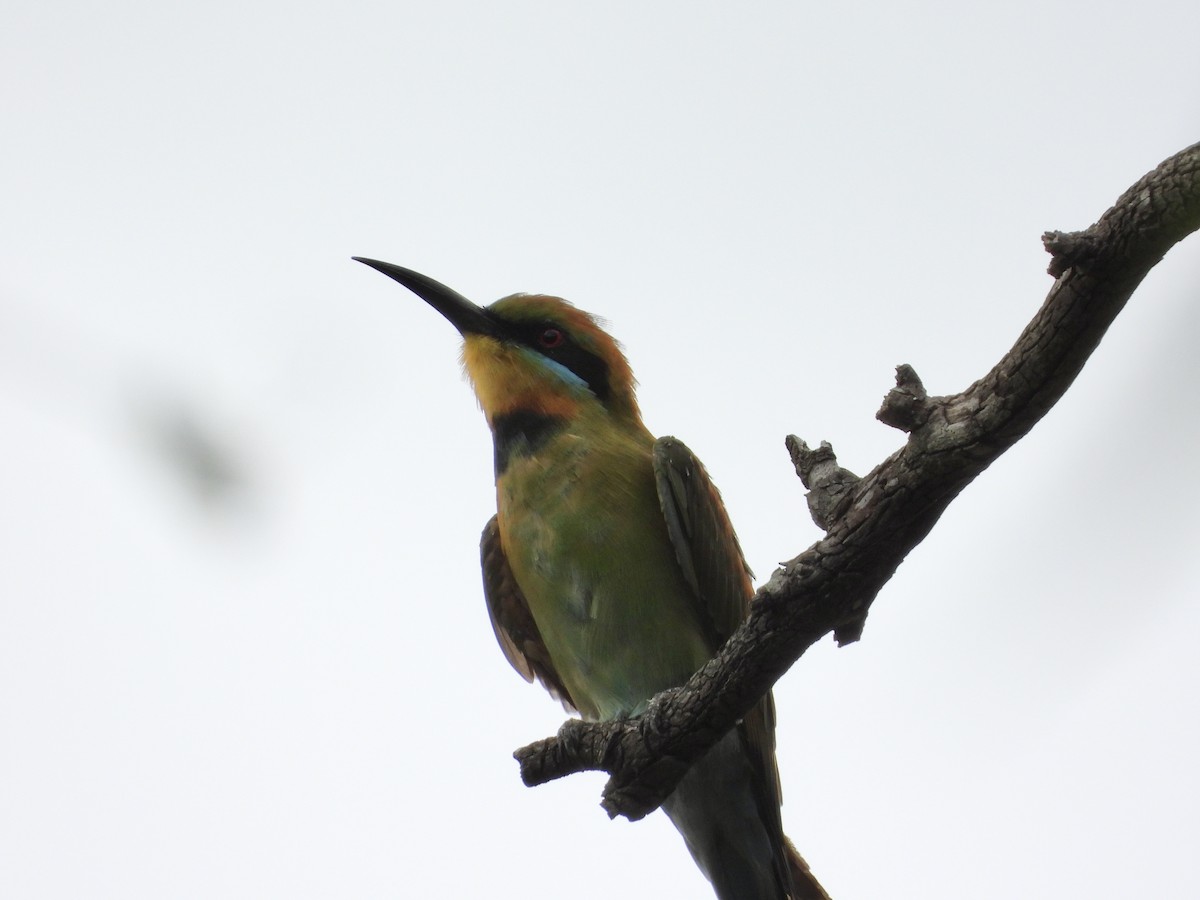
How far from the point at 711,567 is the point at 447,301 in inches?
76.4

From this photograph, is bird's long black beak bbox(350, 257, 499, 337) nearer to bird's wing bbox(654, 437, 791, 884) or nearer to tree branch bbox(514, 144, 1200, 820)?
bird's wing bbox(654, 437, 791, 884)

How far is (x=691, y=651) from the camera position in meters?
4.86

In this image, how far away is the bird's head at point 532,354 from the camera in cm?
554

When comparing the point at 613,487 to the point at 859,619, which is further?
the point at 613,487

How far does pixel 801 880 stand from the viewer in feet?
16.3

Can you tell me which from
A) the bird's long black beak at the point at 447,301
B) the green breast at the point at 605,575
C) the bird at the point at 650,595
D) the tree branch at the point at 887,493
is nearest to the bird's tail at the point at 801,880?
the bird at the point at 650,595

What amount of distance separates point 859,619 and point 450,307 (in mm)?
2961

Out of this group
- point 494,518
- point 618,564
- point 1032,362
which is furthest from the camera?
point 494,518

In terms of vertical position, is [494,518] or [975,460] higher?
[494,518]

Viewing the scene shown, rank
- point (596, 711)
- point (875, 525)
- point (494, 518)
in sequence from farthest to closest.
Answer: point (494, 518) < point (596, 711) < point (875, 525)

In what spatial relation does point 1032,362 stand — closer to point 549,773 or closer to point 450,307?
point 549,773

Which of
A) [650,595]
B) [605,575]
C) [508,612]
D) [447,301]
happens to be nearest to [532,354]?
[447,301]

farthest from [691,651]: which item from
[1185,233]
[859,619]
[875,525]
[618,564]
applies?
[1185,233]

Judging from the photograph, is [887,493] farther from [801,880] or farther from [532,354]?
[532,354]
